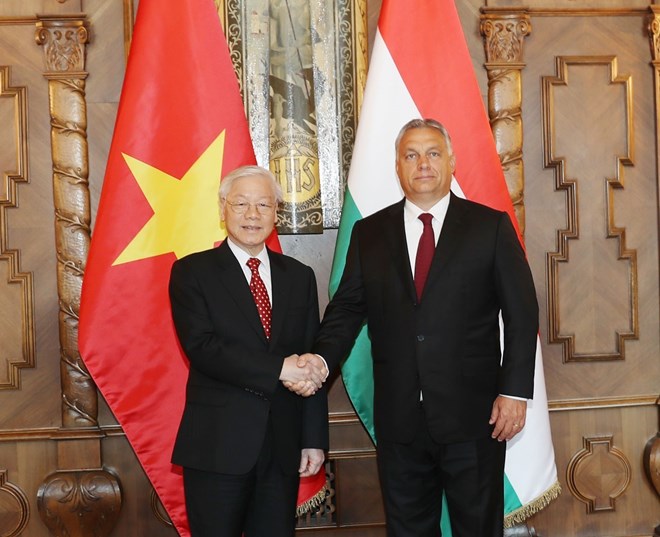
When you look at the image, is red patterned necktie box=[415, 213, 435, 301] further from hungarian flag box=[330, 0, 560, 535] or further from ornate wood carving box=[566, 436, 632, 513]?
ornate wood carving box=[566, 436, 632, 513]

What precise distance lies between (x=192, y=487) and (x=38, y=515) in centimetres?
134

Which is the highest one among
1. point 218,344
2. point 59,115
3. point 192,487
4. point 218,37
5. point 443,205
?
point 218,37

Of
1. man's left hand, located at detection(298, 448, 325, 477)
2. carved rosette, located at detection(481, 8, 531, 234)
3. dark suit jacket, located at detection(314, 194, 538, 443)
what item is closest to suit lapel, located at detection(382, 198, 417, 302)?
dark suit jacket, located at detection(314, 194, 538, 443)

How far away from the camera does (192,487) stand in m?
2.14

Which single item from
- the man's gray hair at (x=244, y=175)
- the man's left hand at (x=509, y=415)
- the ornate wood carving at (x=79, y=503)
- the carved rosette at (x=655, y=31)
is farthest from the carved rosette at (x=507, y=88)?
the ornate wood carving at (x=79, y=503)

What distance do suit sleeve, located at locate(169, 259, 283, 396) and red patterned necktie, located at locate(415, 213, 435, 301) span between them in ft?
1.66

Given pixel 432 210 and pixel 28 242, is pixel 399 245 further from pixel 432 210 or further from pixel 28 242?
pixel 28 242

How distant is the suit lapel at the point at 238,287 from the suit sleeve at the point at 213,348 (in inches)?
1.6

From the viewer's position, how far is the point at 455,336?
2.23 meters

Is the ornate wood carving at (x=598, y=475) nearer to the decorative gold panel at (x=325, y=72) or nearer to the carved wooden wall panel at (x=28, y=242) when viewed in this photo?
the decorative gold panel at (x=325, y=72)

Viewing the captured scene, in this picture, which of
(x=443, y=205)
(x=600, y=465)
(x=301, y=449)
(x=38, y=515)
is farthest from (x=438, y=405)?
(x=38, y=515)

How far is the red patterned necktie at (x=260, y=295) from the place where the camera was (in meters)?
2.19

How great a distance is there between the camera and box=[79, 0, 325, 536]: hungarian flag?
2.76 metres

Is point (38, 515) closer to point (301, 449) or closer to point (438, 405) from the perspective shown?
point (301, 449)
